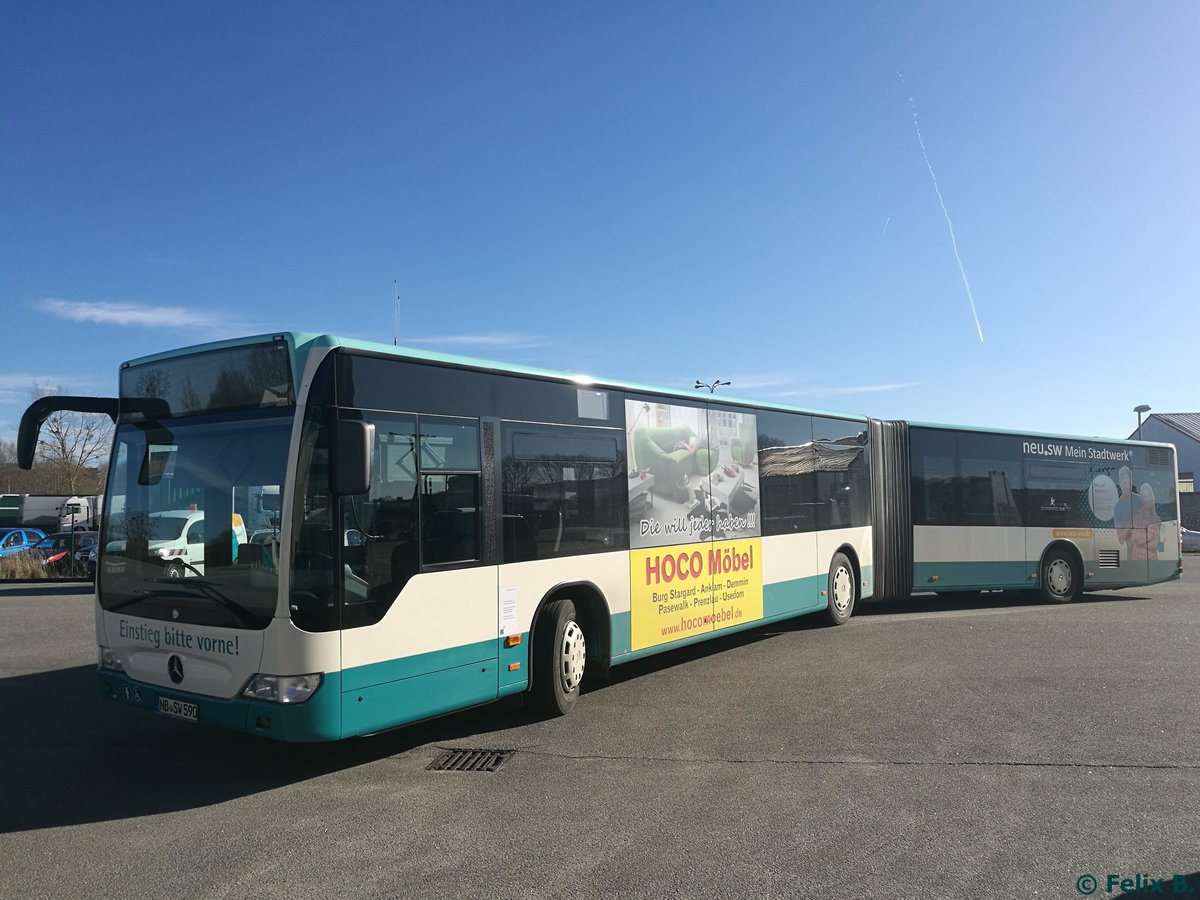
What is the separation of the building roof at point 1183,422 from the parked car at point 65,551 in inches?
2562

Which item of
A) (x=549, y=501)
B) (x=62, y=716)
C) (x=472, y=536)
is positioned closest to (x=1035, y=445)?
(x=549, y=501)

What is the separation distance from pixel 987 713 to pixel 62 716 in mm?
8391

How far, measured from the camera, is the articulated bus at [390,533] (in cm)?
570

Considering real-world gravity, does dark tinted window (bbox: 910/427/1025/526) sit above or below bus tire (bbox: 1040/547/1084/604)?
above

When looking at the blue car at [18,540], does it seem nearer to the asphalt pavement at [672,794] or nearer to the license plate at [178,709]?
the asphalt pavement at [672,794]

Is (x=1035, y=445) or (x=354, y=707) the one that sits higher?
(x=1035, y=445)

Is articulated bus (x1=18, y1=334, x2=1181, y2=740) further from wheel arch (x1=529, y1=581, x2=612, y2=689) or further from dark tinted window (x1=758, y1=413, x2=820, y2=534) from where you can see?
dark tinted window (x1=758, y1=413, x2=820, y2=534)

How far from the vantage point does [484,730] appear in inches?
294

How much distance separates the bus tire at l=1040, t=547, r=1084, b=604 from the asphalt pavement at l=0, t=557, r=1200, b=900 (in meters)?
6.46

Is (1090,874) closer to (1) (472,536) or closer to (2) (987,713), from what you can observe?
(2) (987,713)

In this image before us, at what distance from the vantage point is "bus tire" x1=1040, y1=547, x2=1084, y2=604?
16047mm

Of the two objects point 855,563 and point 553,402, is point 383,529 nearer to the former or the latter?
point 553,402

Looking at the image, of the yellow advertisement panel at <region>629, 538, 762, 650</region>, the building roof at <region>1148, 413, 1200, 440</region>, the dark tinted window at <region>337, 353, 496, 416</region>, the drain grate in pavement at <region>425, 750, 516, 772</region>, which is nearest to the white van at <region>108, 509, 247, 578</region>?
the dark tinted window at <region>337, 353, 496, 416</region>

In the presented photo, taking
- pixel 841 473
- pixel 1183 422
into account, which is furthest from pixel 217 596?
pixel 1183 422
